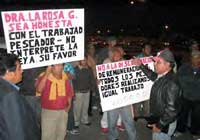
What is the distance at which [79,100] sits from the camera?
863 cm

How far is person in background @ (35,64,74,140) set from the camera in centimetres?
644

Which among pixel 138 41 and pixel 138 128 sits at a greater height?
pixel 138 41

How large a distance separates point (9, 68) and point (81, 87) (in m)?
4.51

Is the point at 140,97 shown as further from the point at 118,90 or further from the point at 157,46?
the point at 157,46

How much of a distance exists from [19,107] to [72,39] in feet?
8.08

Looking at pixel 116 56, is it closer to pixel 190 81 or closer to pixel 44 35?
pixel 190 81

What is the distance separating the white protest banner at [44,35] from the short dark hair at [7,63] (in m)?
1.25

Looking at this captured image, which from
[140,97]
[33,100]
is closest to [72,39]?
[33,100]

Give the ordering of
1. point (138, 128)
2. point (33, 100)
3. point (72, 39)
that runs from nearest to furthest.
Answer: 1. point (72, 39)
2. point (33, 100)
3. point (138, 128)

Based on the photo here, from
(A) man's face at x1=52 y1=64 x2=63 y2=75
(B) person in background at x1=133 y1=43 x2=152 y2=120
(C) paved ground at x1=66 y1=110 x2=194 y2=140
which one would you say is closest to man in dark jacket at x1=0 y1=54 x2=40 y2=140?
(A) man's face at x1=52 y1=64 x2=63 y2=75

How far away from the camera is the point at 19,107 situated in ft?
12.4

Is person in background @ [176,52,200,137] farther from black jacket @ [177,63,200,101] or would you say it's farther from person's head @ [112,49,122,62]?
person's head @ [112,49,122,62]

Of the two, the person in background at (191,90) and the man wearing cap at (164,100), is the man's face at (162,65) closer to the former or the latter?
the man wearing cap at (164,100)

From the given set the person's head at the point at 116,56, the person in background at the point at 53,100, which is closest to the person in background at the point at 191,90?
the person's head at the point at 116,56
